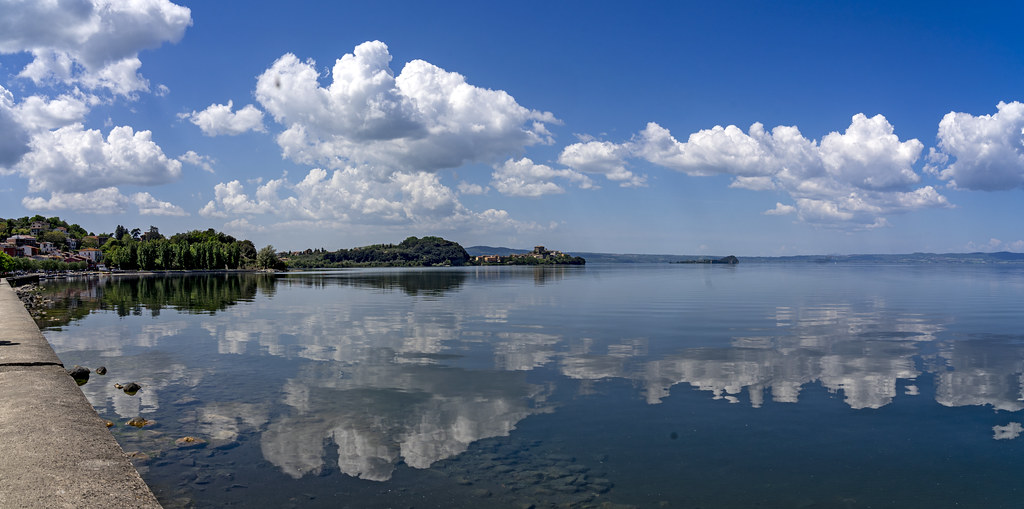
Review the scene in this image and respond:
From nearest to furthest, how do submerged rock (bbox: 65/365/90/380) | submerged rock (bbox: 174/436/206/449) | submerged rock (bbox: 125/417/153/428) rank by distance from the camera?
submerged rock (bbox: 174/436/206/449)
submerged rock (bbox: 125/417/153/428)
submerged rock (bbox: 65/365/90/380)

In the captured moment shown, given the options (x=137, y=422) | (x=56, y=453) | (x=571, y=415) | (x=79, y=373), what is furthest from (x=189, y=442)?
(x=79, y=373)

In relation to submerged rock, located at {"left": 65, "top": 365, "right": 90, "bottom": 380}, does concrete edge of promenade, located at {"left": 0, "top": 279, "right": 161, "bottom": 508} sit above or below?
above

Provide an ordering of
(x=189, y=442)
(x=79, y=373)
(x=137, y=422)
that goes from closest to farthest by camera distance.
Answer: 1. (x=189, y=442)
2. (x=137, y=422)
3. (x=79, y=373)

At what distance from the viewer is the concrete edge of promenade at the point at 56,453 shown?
9672 millimetres

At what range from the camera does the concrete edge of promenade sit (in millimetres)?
9672

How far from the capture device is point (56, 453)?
460 inches

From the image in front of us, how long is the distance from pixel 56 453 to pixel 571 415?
12.2 metres

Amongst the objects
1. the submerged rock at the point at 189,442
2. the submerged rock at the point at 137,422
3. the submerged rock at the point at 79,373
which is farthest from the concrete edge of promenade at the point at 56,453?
the submerged rock at the point at 79,373

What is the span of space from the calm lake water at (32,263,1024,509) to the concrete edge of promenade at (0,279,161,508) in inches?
46.8

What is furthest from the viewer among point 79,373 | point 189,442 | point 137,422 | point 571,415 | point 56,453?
point 79,373

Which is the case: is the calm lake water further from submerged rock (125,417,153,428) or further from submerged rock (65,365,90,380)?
submerged rock (65,365,90,380)

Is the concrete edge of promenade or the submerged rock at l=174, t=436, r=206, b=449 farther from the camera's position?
the submerged rock at l=174, t=436, r=206, b=449

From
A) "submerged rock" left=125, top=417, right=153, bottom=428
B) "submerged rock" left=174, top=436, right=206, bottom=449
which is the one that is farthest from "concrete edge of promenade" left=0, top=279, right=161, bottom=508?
"submerged rock" left=174, top=436, right=206, bottom=449

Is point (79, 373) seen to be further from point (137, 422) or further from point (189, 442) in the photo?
point (189, 442)
